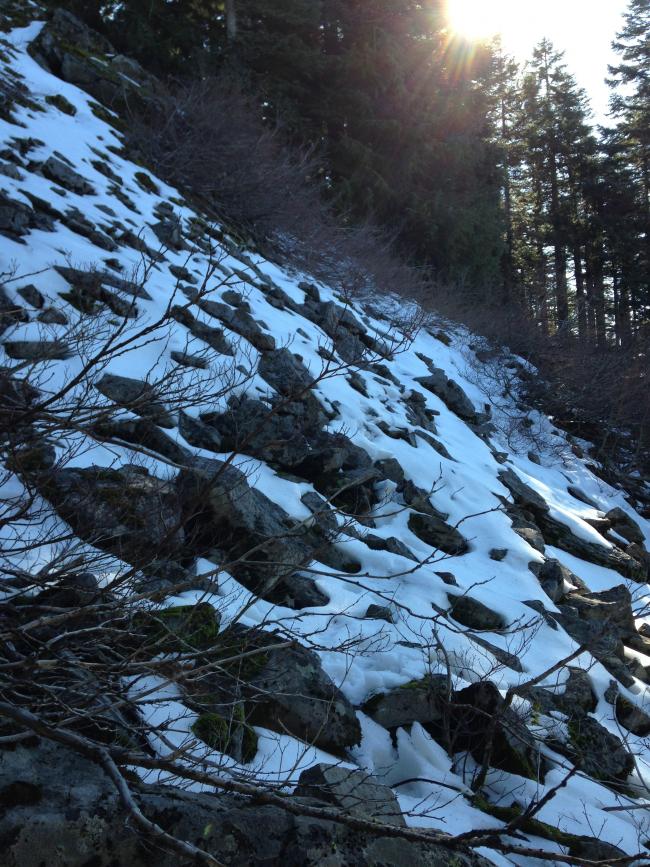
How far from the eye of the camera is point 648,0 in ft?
75.8

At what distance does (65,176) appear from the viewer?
296 inches

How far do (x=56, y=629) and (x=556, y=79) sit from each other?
30034 mm

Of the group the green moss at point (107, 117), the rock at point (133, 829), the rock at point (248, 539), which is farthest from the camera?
the green moss at point (107, 117)

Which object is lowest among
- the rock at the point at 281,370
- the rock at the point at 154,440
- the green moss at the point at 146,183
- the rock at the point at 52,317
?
the rock at the point at 154,440

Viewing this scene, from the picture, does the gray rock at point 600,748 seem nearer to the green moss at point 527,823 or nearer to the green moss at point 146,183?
the green moss at point 527,823

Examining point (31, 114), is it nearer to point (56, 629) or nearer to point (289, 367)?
point (289, 367)

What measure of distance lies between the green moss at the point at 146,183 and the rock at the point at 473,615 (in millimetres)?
7435

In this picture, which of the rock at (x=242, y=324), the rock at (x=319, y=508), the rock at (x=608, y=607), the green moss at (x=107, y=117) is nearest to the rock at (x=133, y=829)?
the rock at (x=319, y=508)

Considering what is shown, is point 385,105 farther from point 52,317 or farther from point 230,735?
point 230,735

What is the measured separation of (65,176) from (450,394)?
20.4ft

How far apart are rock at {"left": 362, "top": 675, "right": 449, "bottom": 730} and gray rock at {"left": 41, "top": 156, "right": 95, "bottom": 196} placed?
22.8 ft

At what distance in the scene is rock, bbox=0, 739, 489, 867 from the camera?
1.59 meters

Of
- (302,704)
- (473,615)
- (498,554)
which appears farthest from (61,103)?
(302,704)

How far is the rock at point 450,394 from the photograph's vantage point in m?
9.64
